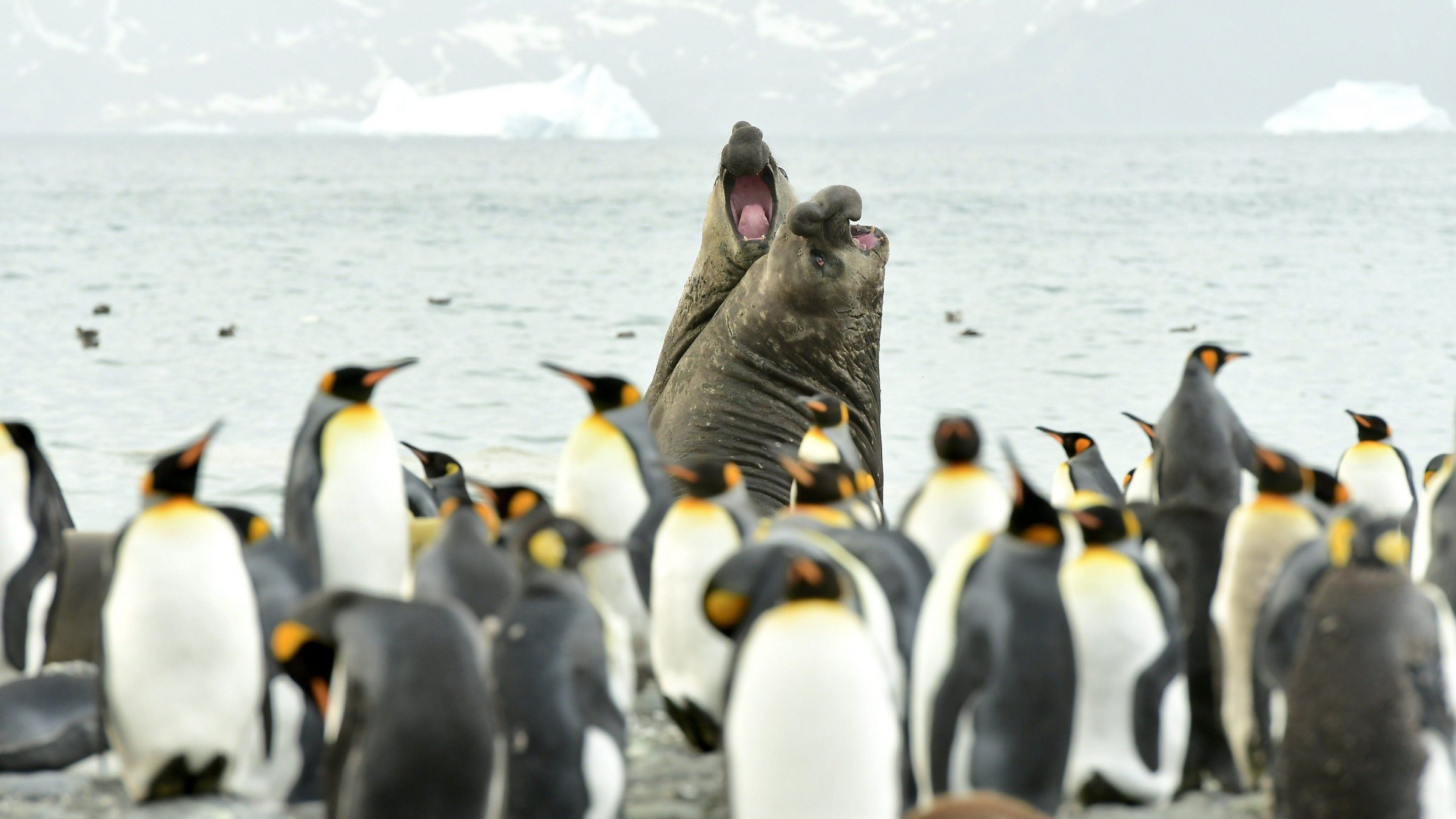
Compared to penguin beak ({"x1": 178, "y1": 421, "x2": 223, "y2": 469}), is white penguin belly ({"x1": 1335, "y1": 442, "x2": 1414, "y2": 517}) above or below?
below

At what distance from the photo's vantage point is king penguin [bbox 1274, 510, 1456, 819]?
10.0 ft

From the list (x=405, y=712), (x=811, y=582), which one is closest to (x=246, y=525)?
(x=405, y=712)

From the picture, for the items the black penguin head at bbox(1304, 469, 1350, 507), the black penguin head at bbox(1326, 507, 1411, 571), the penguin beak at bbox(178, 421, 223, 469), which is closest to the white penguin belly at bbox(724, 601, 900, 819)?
the black penguin head at bbox(1326, 507, 1411, 571)

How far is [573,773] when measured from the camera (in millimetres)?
3160

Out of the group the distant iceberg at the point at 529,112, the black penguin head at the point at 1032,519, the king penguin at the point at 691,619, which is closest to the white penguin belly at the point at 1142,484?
the king penguin at the point at 691,619

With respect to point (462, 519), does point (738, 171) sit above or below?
above

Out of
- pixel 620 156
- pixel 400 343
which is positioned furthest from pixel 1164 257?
pixel 620 156

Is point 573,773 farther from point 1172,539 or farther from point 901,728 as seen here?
point 1172,539

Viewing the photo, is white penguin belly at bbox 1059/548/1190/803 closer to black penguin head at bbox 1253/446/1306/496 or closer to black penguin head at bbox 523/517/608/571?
black penguin head at bbox 1253/446/1306/496

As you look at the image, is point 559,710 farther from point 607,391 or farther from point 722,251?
point 722,251

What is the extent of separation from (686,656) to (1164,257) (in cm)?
3299

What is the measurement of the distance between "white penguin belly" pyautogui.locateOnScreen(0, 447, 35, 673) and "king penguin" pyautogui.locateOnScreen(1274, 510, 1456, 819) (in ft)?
11.9

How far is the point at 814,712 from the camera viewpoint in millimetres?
2959

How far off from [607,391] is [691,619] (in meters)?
0.98
